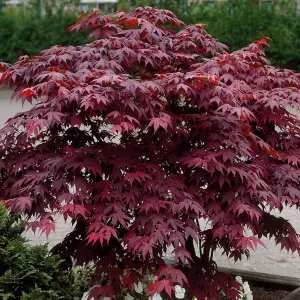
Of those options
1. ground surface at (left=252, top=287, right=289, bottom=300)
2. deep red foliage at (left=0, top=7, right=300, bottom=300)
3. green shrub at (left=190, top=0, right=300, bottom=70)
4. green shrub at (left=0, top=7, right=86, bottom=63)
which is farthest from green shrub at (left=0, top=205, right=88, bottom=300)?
green shrub at (left=0, top=7, right=86, bottom=63)

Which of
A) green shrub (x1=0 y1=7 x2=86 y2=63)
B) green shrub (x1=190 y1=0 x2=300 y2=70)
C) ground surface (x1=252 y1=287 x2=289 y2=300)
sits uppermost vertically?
ground surface (x1=252 y1=287 x2=289 y2=300)

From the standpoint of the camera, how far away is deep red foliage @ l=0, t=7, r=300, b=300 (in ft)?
11.2

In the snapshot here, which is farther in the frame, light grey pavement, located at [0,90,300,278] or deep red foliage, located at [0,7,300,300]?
light grey pavement, located at [0,90,300,278]

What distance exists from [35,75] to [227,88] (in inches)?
43.3

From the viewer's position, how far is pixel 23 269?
11.8 feet

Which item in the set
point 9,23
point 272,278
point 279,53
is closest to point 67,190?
point 272,278

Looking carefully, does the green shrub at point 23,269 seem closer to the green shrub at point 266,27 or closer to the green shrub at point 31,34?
the green shrub at point 266,27

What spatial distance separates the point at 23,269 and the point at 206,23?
58.0ft

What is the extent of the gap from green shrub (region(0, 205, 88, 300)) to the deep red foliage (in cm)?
22

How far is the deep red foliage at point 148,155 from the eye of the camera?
3.41 meters

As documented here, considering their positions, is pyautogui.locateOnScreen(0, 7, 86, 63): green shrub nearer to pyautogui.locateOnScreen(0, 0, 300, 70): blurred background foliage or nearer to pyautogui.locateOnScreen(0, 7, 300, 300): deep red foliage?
pyautogui.locateOnScreen(0, 0, 300, 70): blurred background foliage

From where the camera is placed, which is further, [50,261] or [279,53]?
[279,53]

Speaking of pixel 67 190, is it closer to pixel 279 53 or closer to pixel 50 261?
pixel 50 261

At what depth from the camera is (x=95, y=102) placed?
3.34m
